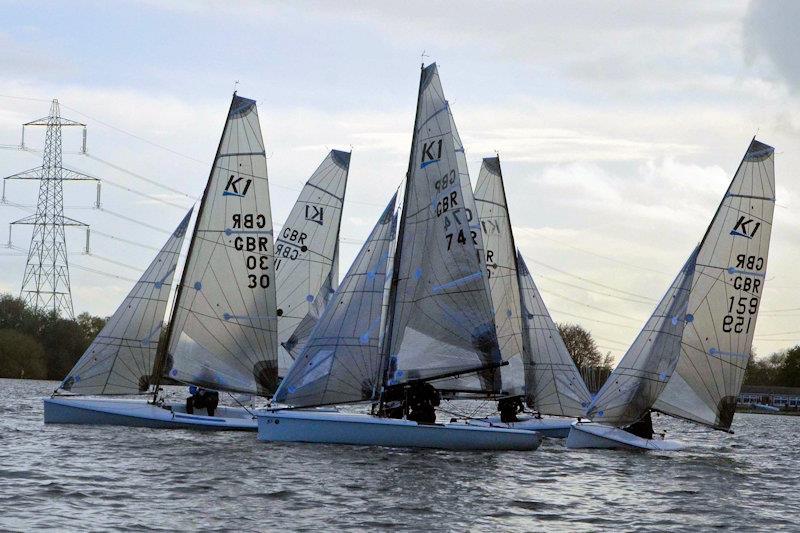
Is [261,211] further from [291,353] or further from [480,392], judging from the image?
[480,392]

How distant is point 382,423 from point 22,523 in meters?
13.7

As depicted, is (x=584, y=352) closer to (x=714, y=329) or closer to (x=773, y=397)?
(x=773, y=397)

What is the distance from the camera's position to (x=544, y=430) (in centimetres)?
4609

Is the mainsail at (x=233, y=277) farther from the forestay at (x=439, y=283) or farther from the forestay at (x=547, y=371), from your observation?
the forestay at (x=547, y=371)

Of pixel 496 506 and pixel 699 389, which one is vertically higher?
pixel 699 389

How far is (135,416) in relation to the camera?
129ft

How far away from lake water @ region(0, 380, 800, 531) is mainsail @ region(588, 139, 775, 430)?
1.83 meters

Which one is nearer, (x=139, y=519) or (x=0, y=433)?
(x=139, y=519)

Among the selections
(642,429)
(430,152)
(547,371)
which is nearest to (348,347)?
(430,152)

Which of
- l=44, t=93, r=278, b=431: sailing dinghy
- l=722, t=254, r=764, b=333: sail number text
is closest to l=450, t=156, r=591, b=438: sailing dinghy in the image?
l=722, t=254, r=764, b=333: sail number text

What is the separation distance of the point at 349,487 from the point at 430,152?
1262cm

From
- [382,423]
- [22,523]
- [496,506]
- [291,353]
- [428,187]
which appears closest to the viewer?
[22,523]

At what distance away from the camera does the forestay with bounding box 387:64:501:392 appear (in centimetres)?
3584

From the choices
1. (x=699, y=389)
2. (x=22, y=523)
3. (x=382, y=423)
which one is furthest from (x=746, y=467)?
(x=22, y=523)
